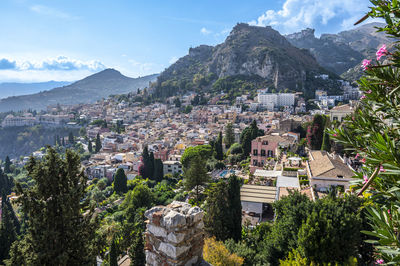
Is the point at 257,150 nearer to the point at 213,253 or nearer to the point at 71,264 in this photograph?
the point at 213,253

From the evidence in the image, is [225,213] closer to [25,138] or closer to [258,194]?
[258,194]

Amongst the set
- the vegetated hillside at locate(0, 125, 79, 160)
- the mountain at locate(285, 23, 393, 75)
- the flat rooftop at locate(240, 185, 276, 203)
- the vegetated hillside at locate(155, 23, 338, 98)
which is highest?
the mountain at locate(285, 23, 393, 75)

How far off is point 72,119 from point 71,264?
340ft

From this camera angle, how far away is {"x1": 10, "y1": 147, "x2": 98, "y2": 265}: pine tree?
4000 mm

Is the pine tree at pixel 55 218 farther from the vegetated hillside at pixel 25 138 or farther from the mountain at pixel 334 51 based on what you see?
the mountain at pixel 334 51

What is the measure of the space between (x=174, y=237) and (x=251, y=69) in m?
102

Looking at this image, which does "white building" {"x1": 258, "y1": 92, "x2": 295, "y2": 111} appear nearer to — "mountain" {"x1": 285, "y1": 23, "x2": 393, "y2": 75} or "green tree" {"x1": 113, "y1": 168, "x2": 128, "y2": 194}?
"green tree" {"x1": 113, "y1": 168, "x2": 128, "y2": 194}

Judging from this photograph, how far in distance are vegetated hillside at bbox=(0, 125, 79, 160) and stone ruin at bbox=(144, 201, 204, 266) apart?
92.1 meters

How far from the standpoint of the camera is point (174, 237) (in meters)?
3.20

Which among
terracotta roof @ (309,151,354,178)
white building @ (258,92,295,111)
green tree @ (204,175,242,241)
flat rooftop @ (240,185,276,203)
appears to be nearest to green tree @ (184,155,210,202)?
flat rooftop @ (240,185,276,203)

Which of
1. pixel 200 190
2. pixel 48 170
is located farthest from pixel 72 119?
pixel 48 170

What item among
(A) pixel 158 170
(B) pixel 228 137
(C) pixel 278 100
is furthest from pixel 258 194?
(C) pixel 278 100

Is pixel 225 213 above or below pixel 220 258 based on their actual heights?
below

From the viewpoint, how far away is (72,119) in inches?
3816
